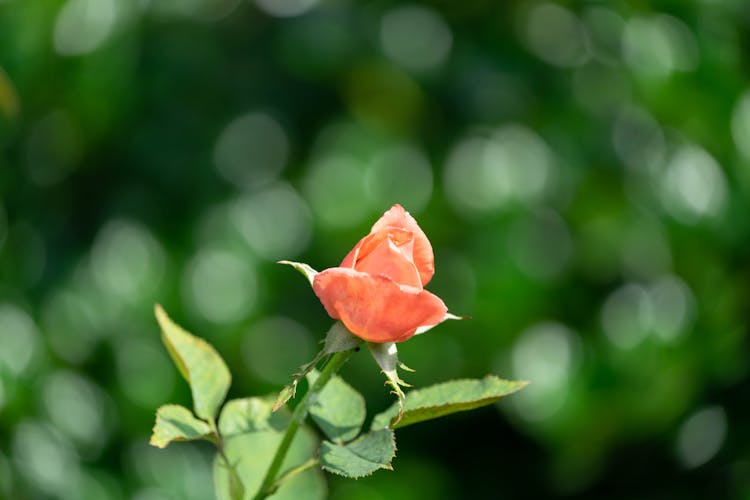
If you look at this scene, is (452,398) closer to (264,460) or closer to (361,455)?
(361,455)

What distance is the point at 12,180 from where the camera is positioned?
1582mm

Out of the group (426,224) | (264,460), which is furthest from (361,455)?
Result: (426,224)

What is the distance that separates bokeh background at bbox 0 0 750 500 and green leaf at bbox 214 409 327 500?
2.86ft

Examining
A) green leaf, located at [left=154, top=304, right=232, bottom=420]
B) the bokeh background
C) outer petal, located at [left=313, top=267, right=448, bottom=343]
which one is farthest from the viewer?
the bokeh background

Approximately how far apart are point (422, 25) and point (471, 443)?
0.65 meters

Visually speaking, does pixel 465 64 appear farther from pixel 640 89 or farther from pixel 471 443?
pixel 471 443

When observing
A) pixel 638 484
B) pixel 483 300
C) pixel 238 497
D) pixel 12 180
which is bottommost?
pixel 638 484

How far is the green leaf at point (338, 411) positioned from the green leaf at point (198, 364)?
0.04 meters

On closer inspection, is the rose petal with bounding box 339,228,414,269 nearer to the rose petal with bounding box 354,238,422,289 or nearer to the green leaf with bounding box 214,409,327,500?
the rose petal with bounding box 354,238,422,289

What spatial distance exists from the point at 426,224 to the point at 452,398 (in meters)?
1.09

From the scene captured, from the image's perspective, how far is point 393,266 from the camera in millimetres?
416

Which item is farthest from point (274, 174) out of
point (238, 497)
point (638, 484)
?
point (238, 497)

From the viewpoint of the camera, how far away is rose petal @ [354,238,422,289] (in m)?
0.42

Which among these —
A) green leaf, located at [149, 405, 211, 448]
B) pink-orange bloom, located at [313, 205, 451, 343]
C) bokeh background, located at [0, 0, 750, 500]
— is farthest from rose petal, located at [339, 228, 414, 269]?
bokeh background, located at [0, 0, 750, 500]
